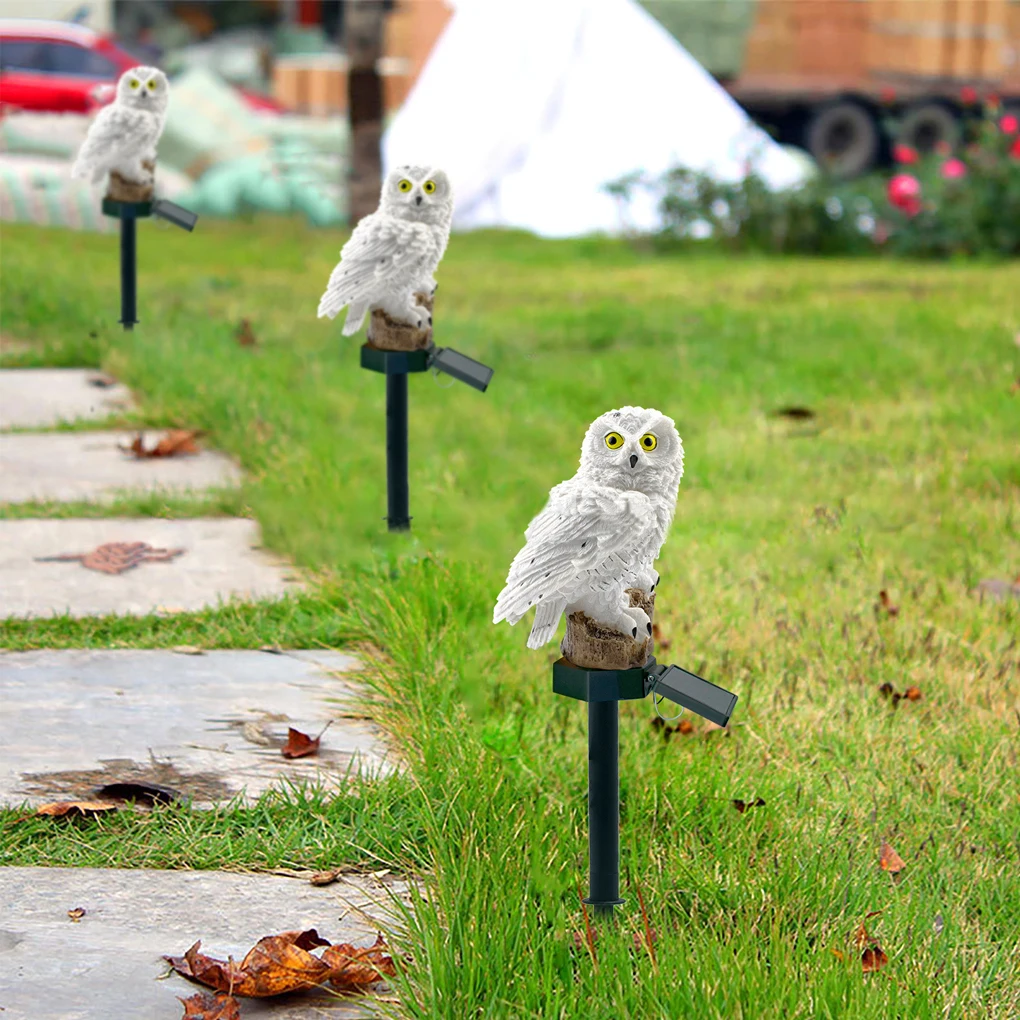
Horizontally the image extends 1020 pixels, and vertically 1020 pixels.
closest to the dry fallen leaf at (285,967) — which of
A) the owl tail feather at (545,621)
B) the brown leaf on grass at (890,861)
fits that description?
the owl tail feather at (545,621)

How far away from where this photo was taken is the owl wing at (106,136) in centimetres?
615

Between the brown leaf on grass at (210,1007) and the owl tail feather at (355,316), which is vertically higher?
the owl tail feather at (355,316)

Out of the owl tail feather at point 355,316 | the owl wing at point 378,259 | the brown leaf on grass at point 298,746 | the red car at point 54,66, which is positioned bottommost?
the brown leaf on grass at point 298,746

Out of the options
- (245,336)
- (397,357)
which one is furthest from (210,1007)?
(245,336)

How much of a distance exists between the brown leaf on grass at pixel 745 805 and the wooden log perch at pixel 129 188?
13.6ft

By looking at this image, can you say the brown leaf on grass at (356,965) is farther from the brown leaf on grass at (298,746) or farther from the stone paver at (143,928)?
the brown leaf on grass at (298,746)

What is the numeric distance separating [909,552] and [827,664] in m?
1.02

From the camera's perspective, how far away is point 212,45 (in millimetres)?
28938

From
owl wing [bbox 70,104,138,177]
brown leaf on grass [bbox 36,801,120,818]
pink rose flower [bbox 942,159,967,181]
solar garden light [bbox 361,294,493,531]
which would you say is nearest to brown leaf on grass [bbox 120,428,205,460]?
owl wing [bbox 70,104,138,177]

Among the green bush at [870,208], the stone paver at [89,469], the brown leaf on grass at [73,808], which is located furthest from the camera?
the green bush at [870,208]

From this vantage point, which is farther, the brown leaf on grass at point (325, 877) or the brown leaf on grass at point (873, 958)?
the brown leaf on grass at point (325, 877)

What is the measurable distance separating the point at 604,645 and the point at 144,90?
4.43 m

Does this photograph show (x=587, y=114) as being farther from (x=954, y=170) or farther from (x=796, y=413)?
(x=796, y=413)

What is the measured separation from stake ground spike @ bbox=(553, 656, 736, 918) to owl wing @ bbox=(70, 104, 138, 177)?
14.2 feet
